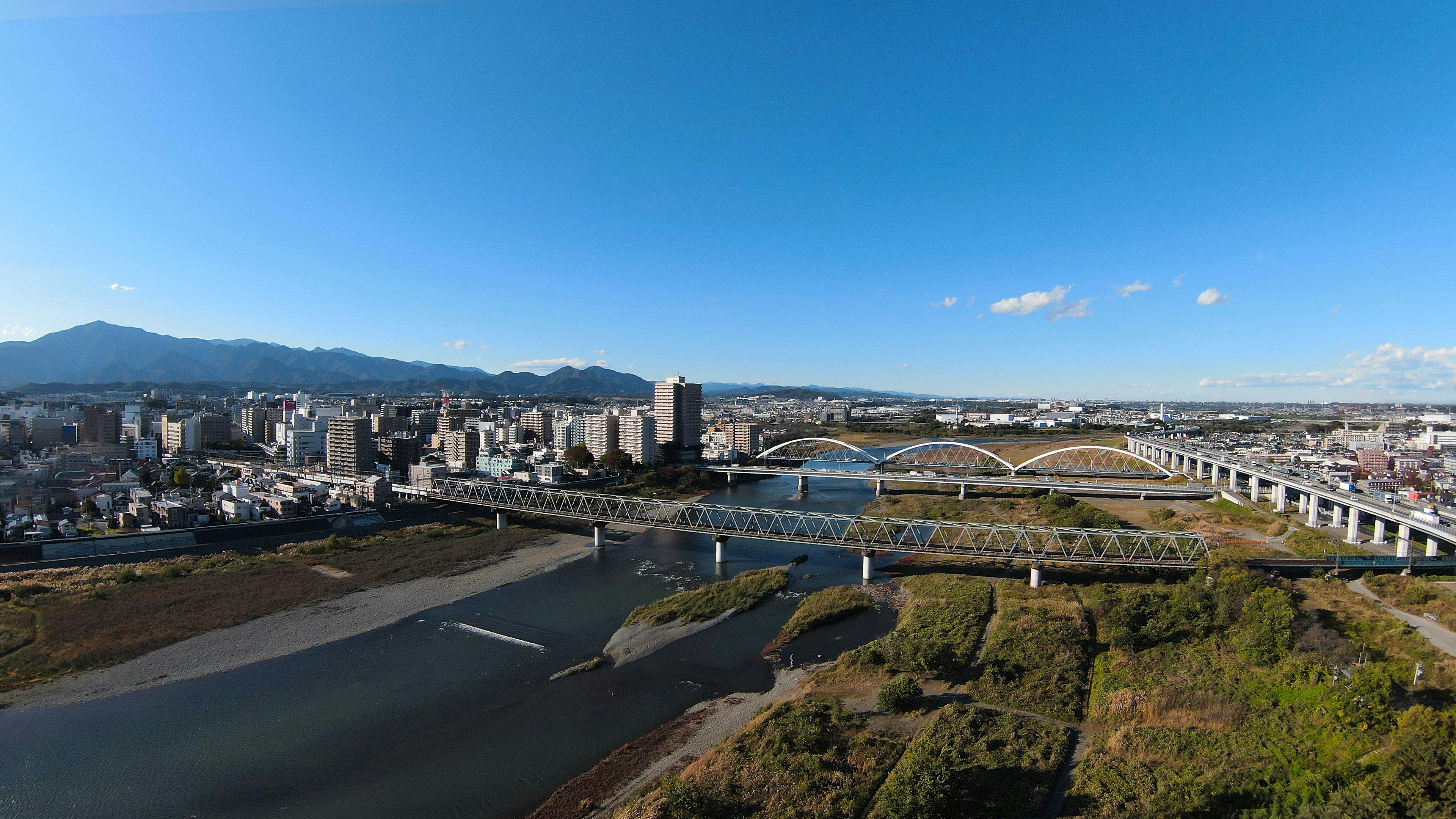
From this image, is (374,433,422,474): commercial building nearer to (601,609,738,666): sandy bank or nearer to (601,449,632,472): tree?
(601,449,632,472): tree

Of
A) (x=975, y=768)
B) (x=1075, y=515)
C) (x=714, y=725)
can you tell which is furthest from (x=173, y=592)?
(x=1075, y=515)

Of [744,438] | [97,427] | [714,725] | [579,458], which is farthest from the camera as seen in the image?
[744,438]

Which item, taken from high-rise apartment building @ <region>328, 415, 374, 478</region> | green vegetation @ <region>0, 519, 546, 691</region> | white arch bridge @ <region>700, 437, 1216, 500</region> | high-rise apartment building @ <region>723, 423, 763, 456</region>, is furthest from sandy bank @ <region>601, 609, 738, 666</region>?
high-rise apartment building @ <region>723, 423, 763, 456</region>

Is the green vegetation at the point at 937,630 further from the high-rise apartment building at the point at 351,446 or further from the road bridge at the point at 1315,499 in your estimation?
the high-rise apartment building at the point at 351,446

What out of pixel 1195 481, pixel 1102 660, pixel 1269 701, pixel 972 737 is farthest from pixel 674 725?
A: pixel 1195 481

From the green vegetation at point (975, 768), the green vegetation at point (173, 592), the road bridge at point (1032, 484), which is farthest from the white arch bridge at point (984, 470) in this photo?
the green vegetation at point (975, 768)

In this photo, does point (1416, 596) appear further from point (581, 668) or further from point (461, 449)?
point (461, 449)

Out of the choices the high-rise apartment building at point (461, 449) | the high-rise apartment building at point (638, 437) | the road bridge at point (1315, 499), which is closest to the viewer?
the road bridge at point (1315, 499)

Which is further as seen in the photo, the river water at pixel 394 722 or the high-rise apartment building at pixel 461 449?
the high-rise apartment building at pixel 461 449
